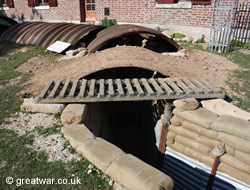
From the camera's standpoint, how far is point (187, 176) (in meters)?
4.21

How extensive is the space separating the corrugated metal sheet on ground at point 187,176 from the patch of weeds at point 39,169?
216cm

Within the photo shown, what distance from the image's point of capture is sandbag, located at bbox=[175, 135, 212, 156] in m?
3.76

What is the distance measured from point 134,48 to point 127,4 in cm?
531

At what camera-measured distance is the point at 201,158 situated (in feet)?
12.6

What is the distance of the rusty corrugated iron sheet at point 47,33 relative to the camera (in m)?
7.86

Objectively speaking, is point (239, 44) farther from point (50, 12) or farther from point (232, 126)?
point (50, 12)

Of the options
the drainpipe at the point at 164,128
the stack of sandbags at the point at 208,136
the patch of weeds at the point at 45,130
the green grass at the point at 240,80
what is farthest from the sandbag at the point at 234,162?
the patch of weeds at the point at 45,130

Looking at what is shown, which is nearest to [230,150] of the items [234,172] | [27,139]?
[234,172]

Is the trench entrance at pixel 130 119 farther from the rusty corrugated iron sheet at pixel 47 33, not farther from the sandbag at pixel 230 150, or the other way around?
the sandbag at pixel 230 150

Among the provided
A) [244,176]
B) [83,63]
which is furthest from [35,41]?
[244,176]

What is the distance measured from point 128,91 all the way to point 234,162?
2.15 metres

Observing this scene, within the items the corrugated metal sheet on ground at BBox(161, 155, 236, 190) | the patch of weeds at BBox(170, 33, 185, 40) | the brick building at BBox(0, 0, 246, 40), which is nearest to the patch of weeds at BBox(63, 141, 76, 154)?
the corrugated metal sheet on ground at BBox(161, 155, 236, 190)

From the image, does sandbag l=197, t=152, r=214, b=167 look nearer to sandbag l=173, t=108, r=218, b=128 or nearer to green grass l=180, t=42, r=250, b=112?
sandbag l=173, t=108, r=218, b=128

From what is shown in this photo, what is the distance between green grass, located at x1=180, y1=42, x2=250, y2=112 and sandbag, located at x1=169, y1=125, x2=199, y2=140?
53.7 inches
